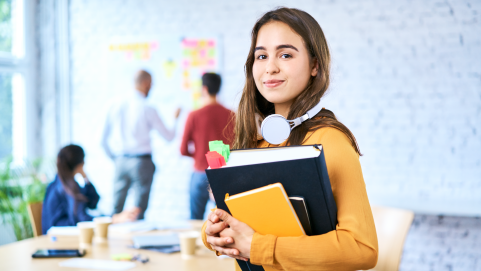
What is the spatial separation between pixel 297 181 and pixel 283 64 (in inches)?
13.0

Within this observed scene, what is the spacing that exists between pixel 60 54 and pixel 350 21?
3.21 m

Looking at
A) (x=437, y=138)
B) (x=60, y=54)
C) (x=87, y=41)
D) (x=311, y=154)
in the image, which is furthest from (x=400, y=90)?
(x=60, y=54)

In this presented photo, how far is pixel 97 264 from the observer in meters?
1.47

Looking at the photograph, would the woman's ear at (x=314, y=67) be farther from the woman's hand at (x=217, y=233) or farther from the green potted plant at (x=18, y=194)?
the green potted plant at (x=18, y=194)

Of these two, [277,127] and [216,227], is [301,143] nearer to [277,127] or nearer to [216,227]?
[277,127]

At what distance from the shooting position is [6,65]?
4.38 meters

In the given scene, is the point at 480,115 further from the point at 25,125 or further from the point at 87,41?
the point at 25,125

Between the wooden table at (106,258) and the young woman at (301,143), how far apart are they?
0.57 meters

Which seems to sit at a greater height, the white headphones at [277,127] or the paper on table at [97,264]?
the white headphones at [277,127]

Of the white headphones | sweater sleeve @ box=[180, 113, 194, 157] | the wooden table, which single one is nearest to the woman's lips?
the white headphones

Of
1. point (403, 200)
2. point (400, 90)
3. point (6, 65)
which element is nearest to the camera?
point (403, 200)

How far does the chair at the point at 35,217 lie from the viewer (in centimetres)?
236

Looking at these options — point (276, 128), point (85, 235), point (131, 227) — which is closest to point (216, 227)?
point (276, 128)

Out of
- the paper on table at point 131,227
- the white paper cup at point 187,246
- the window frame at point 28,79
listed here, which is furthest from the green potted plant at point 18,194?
the white paper cup at point 187,246
